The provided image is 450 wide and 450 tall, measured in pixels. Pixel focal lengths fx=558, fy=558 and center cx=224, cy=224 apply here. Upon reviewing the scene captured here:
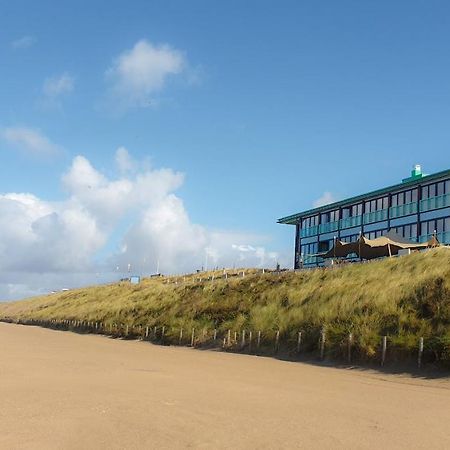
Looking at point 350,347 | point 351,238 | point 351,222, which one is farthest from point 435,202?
point 350,347

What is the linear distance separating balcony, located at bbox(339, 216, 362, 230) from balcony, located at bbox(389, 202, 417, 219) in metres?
4.68

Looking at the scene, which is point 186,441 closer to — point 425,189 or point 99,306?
point 425,189

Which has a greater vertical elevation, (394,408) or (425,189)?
(425,189)

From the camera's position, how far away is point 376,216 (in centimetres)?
5138

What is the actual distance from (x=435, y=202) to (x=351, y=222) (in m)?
11.9

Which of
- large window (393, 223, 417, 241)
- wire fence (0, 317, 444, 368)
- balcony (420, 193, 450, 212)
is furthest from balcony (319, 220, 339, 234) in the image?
wire fence (0, 317, 444, 368)

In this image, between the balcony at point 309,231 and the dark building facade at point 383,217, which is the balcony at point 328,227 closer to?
the dark building facade at point 383,217

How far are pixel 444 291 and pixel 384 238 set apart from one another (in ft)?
47.0

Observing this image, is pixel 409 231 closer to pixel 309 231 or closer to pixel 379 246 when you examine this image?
pixel 379 246

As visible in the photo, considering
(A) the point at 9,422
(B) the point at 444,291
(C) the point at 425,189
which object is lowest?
(A) the point at 9,422

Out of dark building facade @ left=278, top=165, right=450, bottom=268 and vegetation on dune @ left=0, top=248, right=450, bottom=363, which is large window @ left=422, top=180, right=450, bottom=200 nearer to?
dark building facade @ left=278, top=165, right=450, bottom=268

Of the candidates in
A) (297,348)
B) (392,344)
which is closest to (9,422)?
(392,344)

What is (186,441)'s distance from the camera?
820cm

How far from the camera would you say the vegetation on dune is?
22.1 metres
